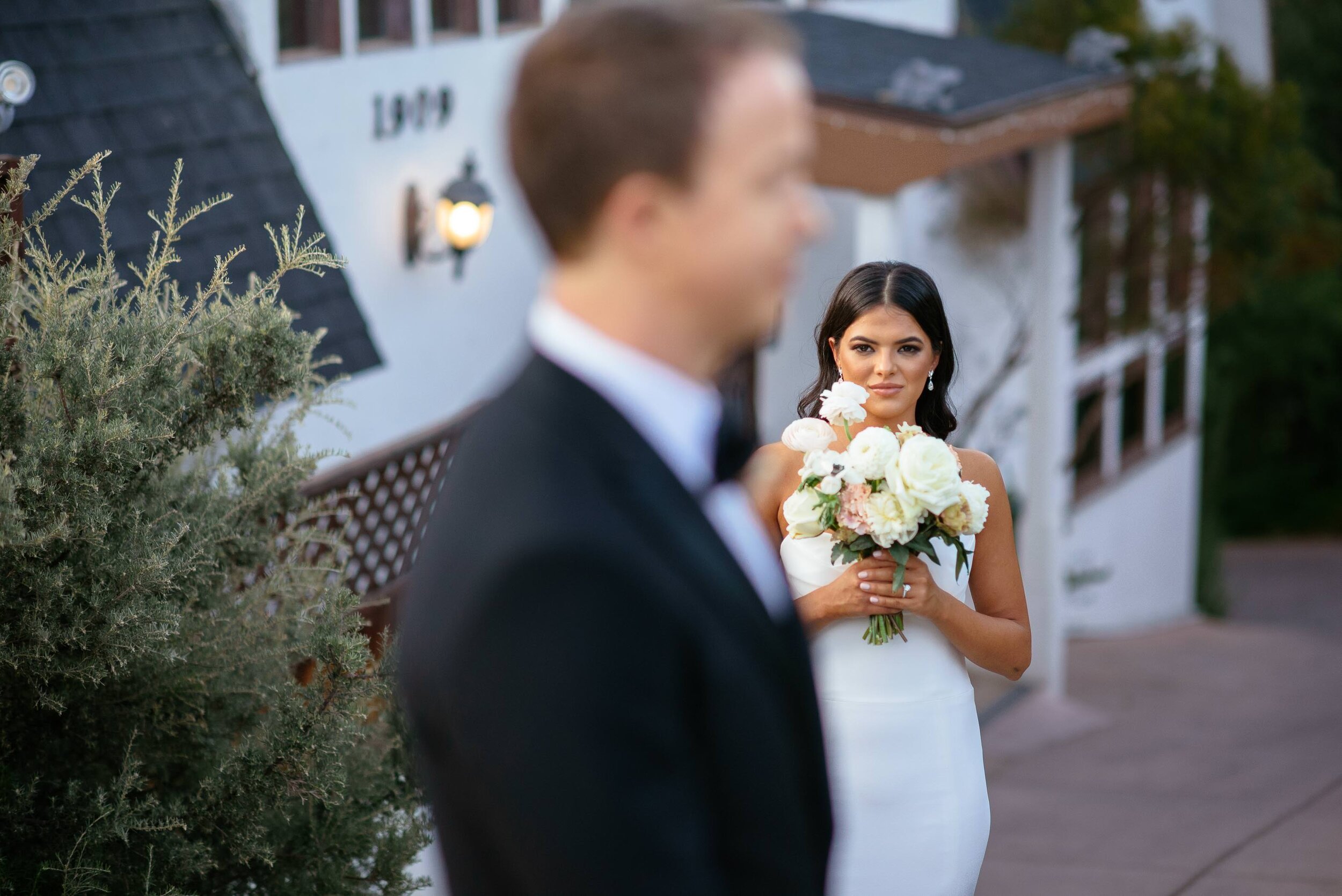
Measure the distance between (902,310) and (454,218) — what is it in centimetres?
415

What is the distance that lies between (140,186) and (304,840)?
8.51ft

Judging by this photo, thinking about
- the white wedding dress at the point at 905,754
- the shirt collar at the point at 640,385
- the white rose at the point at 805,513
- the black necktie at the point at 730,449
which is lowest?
the white wedding dress at the point at 905,754

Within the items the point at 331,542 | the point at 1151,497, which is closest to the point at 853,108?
the point at 331,542

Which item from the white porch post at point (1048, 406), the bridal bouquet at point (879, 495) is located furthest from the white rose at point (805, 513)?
the white porch post at point (1048, 406)

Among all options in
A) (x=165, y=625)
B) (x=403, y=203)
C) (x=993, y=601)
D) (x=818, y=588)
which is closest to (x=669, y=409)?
(x=818, y=588)

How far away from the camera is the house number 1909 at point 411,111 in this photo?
255 inches

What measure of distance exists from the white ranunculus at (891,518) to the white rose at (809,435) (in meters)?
0.21

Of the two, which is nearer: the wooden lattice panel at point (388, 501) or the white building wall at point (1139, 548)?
the wooden lattice panel at point (388, 501)

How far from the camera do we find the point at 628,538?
1.09m

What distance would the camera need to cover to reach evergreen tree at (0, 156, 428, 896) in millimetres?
2842

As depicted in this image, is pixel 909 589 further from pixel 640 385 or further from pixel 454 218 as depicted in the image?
pixel 454 218

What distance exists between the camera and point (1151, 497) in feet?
48.1

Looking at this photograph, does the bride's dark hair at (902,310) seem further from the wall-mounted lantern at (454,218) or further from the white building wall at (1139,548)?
the white building wall at (1139,548)

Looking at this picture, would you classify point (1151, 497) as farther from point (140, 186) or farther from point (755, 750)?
point (755, 750)
